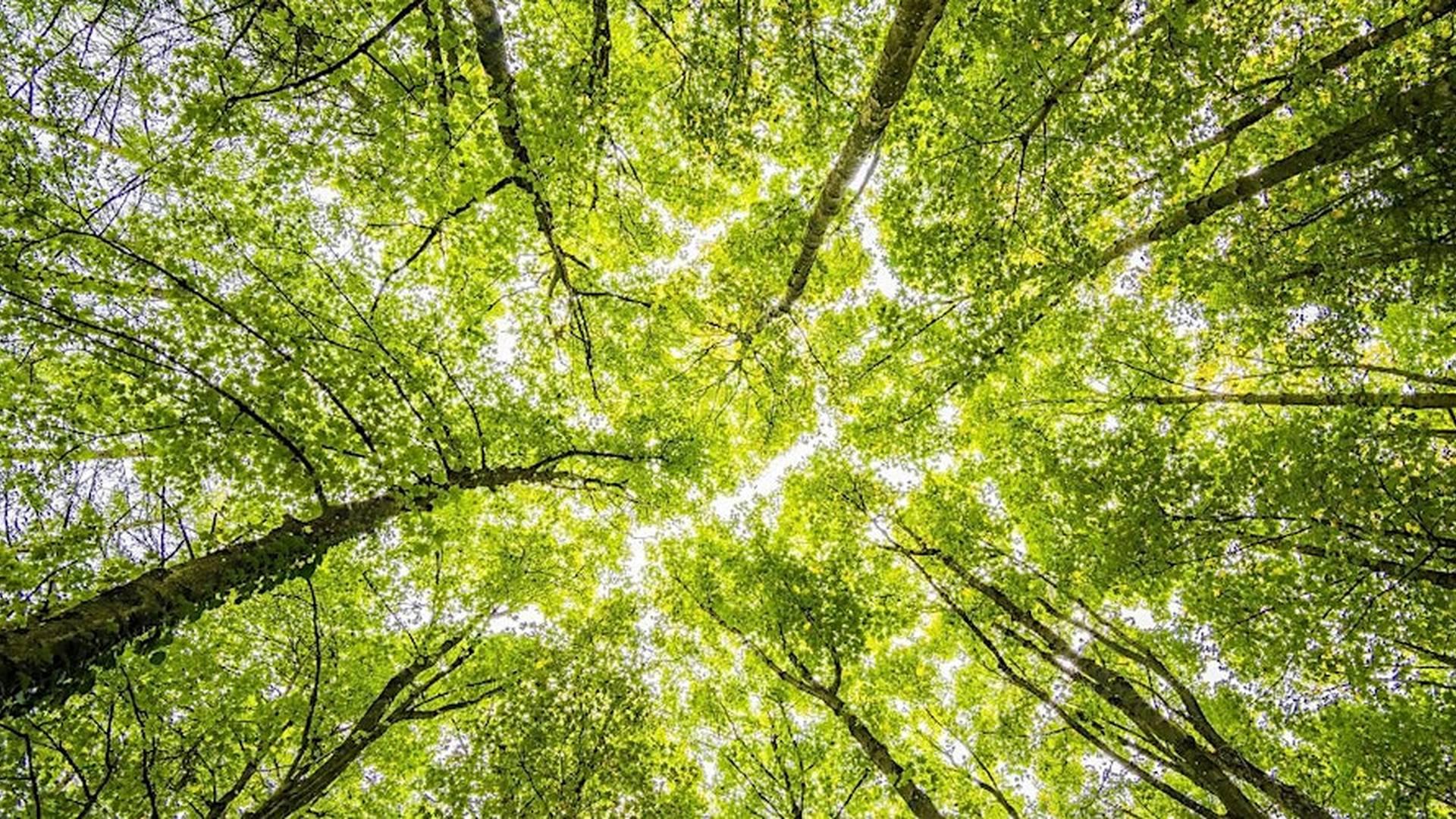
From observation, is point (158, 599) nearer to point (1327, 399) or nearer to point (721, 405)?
point (721, 405)

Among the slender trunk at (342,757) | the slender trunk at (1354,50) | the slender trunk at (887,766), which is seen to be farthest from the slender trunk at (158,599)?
the slender trunk at (1354,50)

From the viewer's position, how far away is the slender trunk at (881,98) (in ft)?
15.5

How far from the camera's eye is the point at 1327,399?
630 cm

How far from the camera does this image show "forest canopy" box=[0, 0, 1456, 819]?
4859 millimetres

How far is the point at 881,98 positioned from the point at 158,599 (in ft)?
20.7

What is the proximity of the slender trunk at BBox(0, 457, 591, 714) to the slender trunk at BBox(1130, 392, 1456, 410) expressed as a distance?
8.23 meters

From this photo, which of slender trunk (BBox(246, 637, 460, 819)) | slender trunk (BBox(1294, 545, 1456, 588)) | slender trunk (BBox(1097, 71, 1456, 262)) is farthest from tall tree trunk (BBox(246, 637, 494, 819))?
slender trunk (BBox(1294, 545, 1456, 588))

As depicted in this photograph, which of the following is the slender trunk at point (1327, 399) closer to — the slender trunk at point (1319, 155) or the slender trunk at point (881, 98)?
the slender trunk at point (1319, 155)

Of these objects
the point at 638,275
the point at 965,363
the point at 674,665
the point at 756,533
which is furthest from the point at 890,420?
the point at 674,665

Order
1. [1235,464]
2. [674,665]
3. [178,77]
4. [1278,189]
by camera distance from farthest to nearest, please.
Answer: [674,665]
[1235,464]
[1278,189]
[178,77]

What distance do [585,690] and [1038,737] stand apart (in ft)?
21.9

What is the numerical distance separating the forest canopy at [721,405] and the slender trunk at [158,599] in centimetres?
3

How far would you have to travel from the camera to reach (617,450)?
9.10 meters

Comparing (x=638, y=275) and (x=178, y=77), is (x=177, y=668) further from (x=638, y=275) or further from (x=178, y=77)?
(x=638, y=275)
